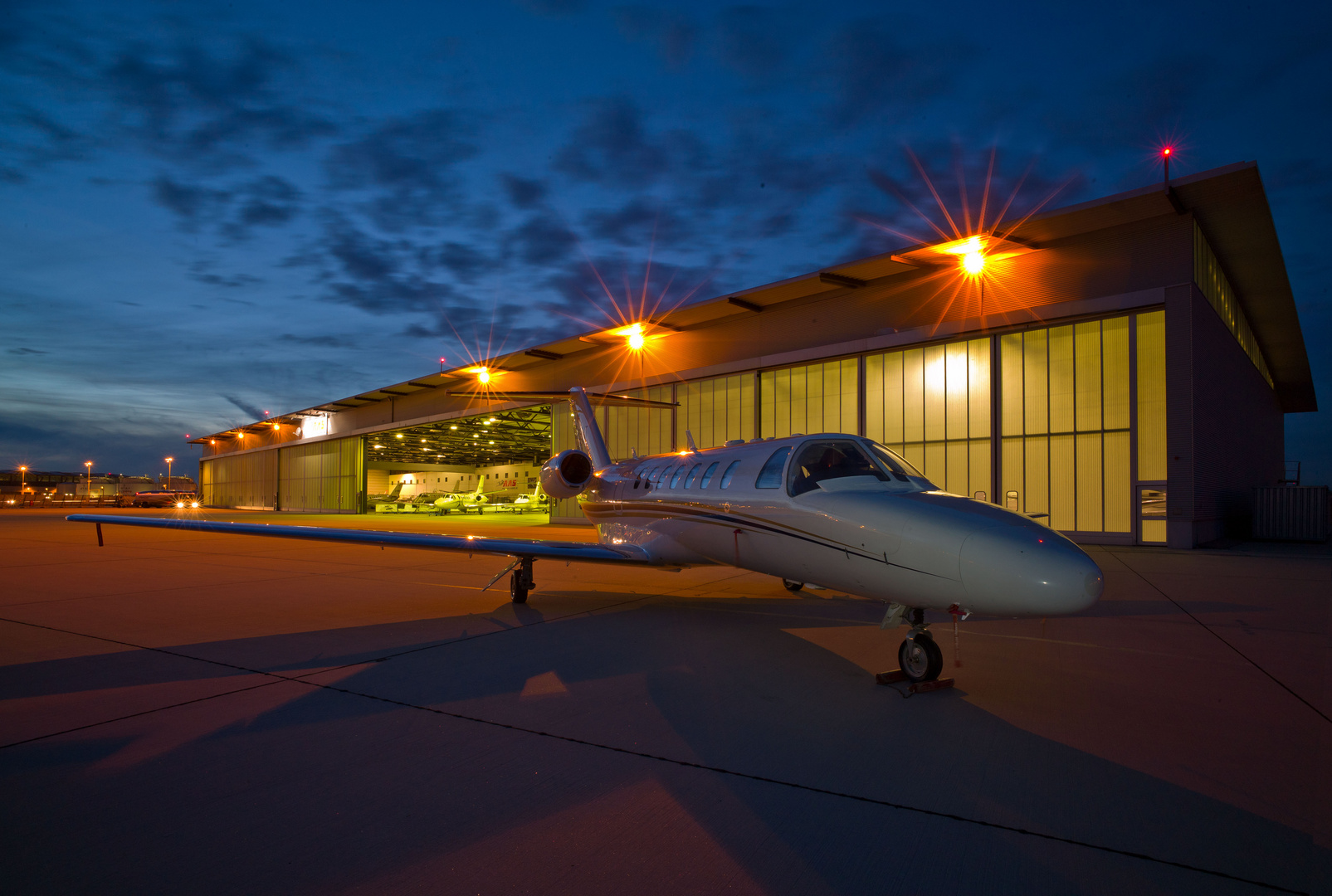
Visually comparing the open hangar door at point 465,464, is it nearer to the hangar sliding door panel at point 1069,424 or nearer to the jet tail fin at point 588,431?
the jet tail fin at point 588,431

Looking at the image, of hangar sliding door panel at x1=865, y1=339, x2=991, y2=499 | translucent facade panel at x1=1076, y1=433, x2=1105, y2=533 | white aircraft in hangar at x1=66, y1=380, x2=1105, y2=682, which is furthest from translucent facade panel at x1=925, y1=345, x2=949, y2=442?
white aircraft in hangar at x1=66, y1=380, x2=1105, y2=682

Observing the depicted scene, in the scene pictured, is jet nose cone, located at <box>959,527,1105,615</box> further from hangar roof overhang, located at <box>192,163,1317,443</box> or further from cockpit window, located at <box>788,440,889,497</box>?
hangar roof overhang, located at <box>192,163,1317,443</box>

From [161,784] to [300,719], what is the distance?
108cm

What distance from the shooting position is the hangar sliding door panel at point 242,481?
6462cm

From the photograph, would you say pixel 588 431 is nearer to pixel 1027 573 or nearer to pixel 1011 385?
pixel 1027 573

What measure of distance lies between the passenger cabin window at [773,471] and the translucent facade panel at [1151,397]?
15.2 m

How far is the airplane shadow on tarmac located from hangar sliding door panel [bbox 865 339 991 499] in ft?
55.3

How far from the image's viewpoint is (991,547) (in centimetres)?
485

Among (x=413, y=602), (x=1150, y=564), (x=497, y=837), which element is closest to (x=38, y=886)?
(x=497, y=837)

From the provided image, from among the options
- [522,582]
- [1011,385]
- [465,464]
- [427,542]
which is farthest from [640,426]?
[465,464]

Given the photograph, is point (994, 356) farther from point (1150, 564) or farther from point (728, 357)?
point (728, 357)

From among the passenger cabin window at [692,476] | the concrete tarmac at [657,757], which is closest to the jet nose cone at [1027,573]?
the concrete tarmac at [657,757]

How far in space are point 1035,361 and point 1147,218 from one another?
4433 mm

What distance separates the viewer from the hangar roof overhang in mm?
16109
